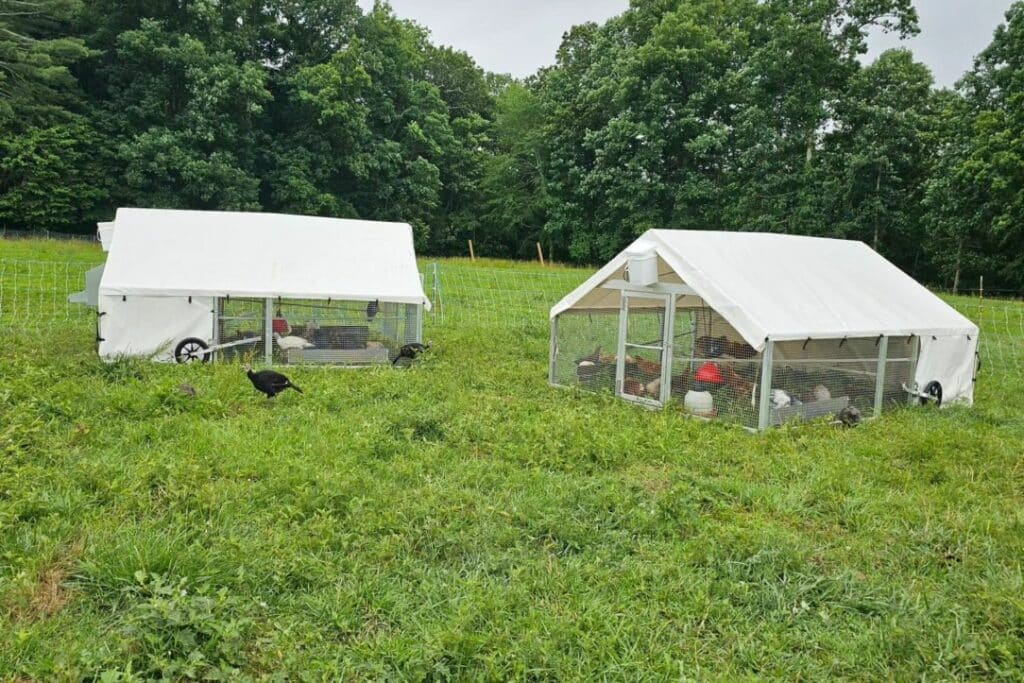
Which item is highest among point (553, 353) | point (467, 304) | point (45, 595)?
point (467, 304)

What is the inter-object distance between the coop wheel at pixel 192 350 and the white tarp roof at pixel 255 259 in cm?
61

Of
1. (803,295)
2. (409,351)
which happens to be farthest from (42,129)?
(803,295)

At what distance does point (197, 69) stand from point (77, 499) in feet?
84.5

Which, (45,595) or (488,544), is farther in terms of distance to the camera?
(488,544)

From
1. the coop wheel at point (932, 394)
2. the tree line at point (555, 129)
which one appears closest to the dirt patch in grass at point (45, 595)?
the coop wheel at point (932, 394)

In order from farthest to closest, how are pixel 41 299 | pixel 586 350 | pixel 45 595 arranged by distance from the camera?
pixel 41 299, pixel 586 350, pixel 45 595

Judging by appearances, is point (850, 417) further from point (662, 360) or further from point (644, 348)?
point (644, 348)

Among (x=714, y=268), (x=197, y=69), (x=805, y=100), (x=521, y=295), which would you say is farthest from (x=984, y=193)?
(x=197, y=69)

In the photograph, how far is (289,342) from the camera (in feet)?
30.1

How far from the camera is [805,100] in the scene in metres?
24.6

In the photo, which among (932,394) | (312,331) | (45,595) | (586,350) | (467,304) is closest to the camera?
(45,595)

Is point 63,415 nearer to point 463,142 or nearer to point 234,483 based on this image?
point 234,483

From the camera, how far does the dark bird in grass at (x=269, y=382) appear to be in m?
6.87

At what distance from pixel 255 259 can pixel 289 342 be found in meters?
1.36
